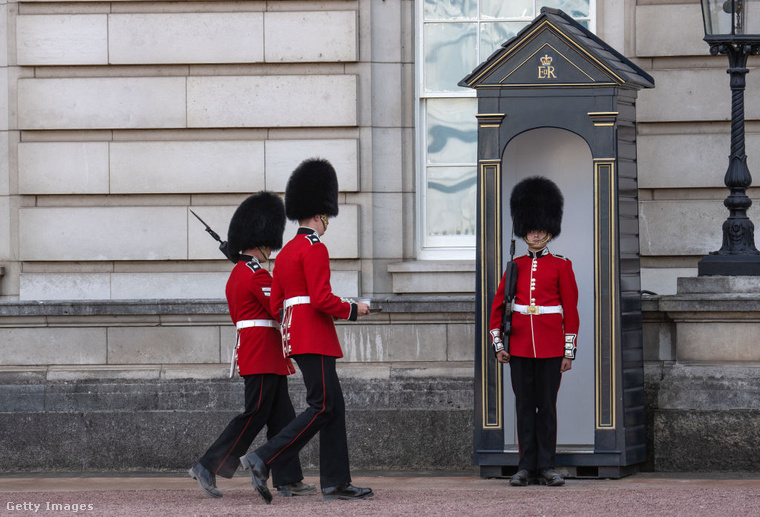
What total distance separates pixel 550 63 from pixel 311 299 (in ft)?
5.94

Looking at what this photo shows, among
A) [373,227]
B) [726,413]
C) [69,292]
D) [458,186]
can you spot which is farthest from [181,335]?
[726,413]

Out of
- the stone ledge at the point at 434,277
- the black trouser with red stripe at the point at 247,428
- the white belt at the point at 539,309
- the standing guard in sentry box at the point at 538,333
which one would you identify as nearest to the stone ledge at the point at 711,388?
the standing guard in sentry box at the point at 538,333

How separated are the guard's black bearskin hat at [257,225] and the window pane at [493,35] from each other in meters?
2.09

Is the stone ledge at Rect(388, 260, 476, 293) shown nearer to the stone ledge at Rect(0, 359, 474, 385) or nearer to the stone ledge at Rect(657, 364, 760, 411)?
the stone ledge at Rect(0, 359, 474, 385)

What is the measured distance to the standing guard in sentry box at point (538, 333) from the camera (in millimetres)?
6938

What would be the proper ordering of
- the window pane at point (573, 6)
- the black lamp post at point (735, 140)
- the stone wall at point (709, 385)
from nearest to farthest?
the stone wall at point (709, 385) → the black lamp post at point (735, 140) → the window pane at point (573, 6)

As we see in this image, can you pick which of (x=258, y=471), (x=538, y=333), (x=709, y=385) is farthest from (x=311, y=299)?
(x=709, y=385)

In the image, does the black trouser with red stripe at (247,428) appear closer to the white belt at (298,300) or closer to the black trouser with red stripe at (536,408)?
the white belt at (298,300)

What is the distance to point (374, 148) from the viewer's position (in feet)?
27.7

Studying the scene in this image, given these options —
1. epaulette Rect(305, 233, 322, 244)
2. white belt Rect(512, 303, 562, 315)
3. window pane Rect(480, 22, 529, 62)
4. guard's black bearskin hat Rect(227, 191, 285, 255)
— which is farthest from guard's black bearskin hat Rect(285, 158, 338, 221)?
window pane Rect(480, 22, 529, 62)

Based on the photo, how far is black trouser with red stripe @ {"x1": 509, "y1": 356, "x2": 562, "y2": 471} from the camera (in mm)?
6957

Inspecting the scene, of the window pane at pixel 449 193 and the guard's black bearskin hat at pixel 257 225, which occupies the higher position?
the window pane at pixel 449 193

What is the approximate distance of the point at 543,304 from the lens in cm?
696

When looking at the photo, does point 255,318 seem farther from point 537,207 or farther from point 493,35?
point 493,35
